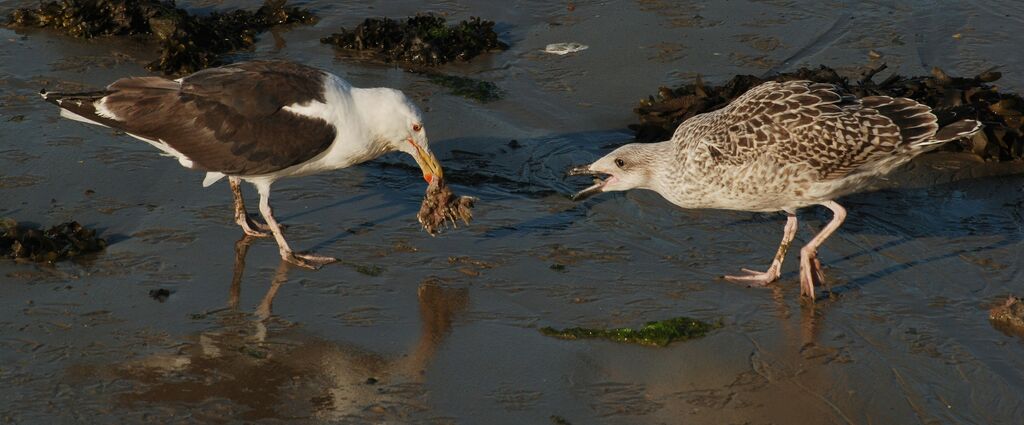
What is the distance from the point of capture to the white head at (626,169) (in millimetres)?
7723

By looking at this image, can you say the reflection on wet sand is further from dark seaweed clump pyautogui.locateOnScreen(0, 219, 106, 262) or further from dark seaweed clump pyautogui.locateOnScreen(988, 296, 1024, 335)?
dark seaweed clump pyautogui.locateOnScreen(988, 296, 1024, 335)

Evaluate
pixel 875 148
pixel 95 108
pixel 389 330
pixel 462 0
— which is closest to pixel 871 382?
pixel 875 148

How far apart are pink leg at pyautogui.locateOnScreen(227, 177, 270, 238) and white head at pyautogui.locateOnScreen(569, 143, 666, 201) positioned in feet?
6.78

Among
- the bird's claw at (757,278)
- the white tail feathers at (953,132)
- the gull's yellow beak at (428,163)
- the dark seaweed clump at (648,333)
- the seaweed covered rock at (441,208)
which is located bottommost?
the bird's claw at (757,278)

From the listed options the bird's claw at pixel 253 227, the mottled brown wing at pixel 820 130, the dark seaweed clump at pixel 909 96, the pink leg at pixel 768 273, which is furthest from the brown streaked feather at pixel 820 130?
the bird's claw at pixel 253 227

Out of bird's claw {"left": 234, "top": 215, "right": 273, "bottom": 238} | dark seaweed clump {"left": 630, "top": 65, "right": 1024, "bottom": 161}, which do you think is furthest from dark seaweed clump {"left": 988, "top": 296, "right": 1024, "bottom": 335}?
bird's claw {"left": 234, "top": 215, "right": 273, "bottom": 238}

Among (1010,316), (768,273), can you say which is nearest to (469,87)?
(768,273)

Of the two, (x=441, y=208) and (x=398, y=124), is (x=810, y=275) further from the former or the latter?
(x=398, y=124)

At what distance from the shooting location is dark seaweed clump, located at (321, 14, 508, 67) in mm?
10688

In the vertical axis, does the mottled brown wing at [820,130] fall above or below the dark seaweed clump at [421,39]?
above

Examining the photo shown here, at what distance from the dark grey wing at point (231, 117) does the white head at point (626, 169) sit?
1.76 m

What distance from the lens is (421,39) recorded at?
10.7m

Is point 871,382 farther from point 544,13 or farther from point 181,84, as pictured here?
point 544,13

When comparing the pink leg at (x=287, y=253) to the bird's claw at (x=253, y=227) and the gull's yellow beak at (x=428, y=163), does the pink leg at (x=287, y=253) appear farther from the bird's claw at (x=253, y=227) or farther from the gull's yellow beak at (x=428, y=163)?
the gull's yellow beak at (x=428, y=163)
